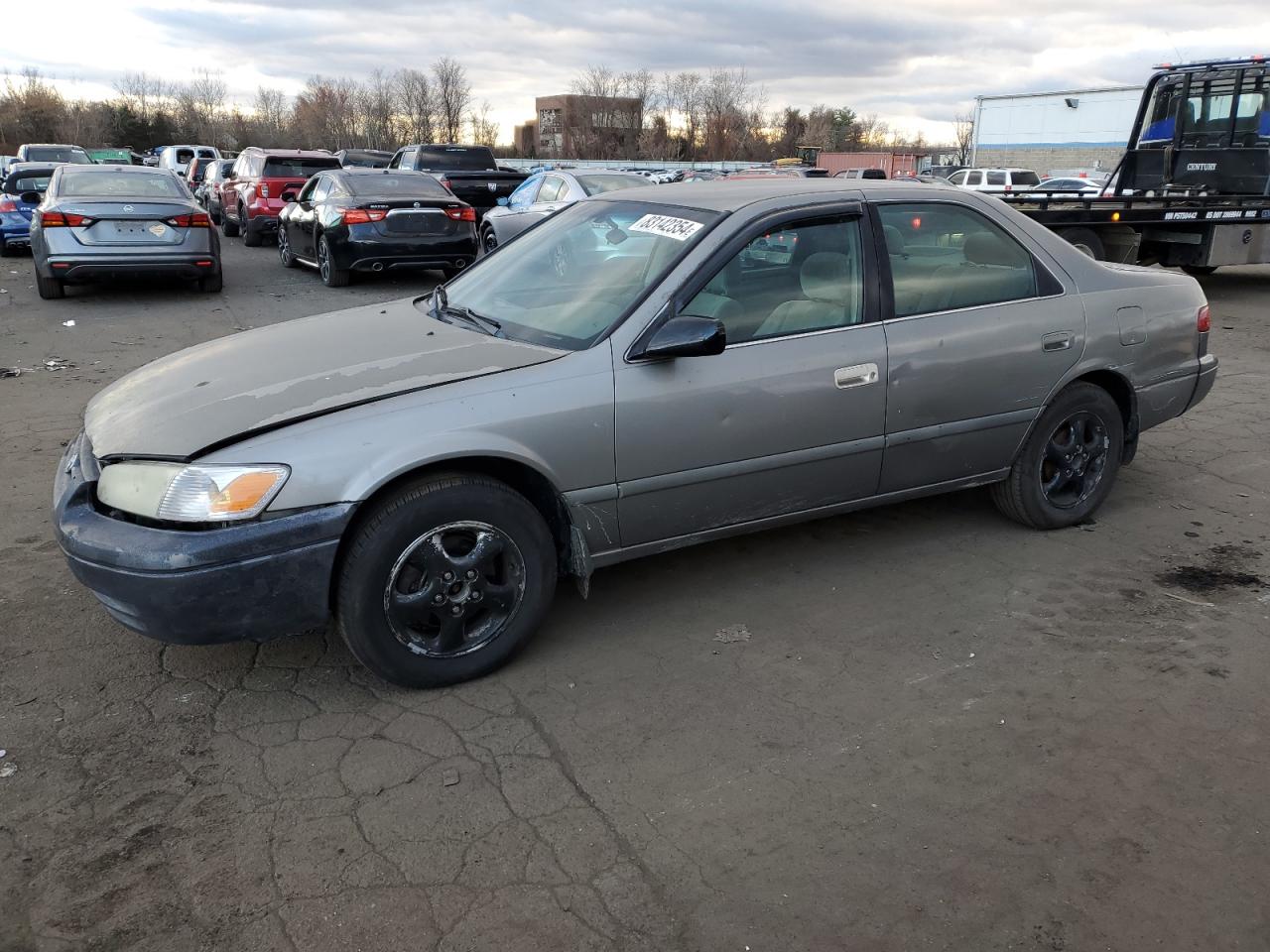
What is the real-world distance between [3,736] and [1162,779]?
3551 millimetres

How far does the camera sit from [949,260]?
433 cm

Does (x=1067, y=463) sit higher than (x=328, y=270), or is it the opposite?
(x=328, y=270)

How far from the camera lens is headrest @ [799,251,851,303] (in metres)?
4.02

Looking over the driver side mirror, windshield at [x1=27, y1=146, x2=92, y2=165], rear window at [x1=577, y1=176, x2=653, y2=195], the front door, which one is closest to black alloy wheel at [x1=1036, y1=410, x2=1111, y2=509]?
the front door

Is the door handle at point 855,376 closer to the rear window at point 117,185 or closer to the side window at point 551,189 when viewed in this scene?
the side window at point 551,189

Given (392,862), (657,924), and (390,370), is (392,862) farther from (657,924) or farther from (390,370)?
(390,370)

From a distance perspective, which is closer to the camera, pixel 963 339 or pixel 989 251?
pixel 963 339

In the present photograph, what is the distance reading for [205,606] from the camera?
3053 mm

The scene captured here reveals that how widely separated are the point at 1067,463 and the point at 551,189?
997cm

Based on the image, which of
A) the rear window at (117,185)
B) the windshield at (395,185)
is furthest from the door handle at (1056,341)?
the rear window at (117,185)

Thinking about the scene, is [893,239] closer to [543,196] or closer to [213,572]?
[213,572]

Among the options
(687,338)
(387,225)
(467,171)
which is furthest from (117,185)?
(687,338)

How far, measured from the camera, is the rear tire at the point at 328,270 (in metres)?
12.8

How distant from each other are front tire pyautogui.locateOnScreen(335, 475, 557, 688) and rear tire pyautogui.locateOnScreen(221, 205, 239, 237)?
18986mm
